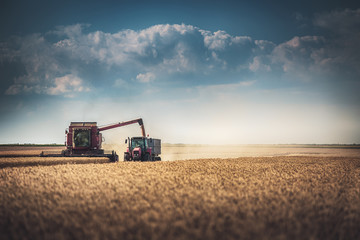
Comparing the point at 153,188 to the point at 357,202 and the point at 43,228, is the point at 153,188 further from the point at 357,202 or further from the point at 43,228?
the point at 357,202

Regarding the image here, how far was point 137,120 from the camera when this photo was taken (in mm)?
30469

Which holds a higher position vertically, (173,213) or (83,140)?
(83,140)

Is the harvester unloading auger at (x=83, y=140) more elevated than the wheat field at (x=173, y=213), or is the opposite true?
the harvester unloading auger at (x=83, y=140)

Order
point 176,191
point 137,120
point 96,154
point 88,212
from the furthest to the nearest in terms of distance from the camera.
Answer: point 137,120 < point 96,154 < point 176,191 < point 88,212

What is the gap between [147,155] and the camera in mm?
25219

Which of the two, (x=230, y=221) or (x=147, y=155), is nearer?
(x=230, y=221)

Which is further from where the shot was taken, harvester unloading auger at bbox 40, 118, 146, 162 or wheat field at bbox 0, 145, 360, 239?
harvester unloading auger at bbox 40, 118, 146, 162

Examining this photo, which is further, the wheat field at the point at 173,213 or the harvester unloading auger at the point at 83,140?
the harvester unloading auger at the point at 83,140

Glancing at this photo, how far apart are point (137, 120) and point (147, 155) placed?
6276mm

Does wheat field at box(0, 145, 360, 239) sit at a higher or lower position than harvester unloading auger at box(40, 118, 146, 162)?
lower

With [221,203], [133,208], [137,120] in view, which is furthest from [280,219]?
[137,120]

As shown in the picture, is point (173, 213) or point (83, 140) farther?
point (83, 140)

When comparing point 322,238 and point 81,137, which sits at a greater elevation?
point 81,137

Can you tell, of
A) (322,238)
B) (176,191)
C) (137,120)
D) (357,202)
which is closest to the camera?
(322,238)
